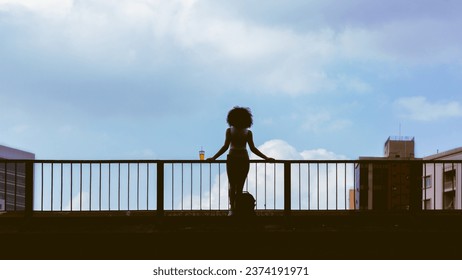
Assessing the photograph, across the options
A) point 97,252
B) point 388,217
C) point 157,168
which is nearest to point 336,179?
point 388,217

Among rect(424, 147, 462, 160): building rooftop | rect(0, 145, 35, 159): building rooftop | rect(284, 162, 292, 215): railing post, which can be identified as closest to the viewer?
rect(284, 162, 292, 215): railing post

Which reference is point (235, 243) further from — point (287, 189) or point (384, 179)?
point (384, 179)

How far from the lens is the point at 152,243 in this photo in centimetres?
1088

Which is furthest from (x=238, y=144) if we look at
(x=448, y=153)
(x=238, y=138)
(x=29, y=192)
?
(x=448, y=153)

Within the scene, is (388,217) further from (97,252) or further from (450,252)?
(97,252)

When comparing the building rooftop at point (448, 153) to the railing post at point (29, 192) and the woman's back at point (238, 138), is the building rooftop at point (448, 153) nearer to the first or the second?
the woman's back at point (238, 138)

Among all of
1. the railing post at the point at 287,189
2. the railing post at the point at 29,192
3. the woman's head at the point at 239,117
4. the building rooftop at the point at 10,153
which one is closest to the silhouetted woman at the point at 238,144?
the woman's head at the point at 239,117

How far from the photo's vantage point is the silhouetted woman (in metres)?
10.7

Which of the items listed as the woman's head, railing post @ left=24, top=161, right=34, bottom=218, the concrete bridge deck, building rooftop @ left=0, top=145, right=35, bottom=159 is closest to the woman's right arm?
the woman's head

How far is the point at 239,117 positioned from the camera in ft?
35.2

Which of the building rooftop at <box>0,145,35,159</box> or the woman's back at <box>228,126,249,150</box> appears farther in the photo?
the building rooftop at <box>0,145,35,159</box>

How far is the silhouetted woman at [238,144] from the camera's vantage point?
1073 centimetres

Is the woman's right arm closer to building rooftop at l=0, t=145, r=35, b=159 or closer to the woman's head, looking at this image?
the woman's head

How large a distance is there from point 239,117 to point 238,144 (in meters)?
0.46
